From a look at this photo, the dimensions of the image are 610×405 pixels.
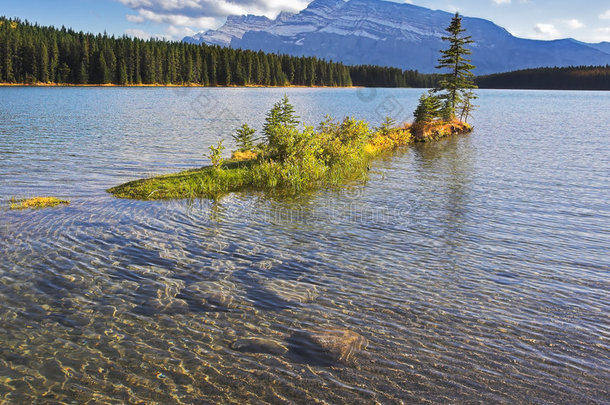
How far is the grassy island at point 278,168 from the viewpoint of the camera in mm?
19328

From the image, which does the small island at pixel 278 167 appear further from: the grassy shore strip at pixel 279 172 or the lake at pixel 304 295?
the lake at pixel 304 295

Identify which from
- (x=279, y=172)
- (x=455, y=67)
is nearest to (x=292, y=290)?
(x=279, y=172)

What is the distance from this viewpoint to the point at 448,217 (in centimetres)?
1650

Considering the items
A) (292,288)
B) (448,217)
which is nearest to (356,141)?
(448,217)

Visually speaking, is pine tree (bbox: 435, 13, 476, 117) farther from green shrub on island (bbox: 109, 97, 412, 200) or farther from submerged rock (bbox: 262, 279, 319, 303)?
submerged rock (bbox: 262, 279, 319, 303)

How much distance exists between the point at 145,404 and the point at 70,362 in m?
1.80

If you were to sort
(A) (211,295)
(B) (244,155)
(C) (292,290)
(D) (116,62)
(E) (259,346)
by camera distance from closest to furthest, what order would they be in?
1. (E) (259,346)
2. (A) (211,295)
3. (C) (292,290)
4. (B) (244,155)
5. (D) (116,62)

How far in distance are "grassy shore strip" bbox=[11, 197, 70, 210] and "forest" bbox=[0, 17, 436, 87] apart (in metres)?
146

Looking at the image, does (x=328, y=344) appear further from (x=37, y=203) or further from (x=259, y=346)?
(x=37, y=203)

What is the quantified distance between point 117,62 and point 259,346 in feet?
568

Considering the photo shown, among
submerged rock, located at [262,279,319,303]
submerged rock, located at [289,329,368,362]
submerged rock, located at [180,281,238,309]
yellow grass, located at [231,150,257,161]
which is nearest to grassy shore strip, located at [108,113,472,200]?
yellow grass, located at [231,150,257,161]

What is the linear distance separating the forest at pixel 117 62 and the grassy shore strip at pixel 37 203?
145803 mm

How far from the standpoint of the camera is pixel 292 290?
9.97 meters

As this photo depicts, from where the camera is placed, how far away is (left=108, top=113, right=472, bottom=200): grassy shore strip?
1917 centimetres
